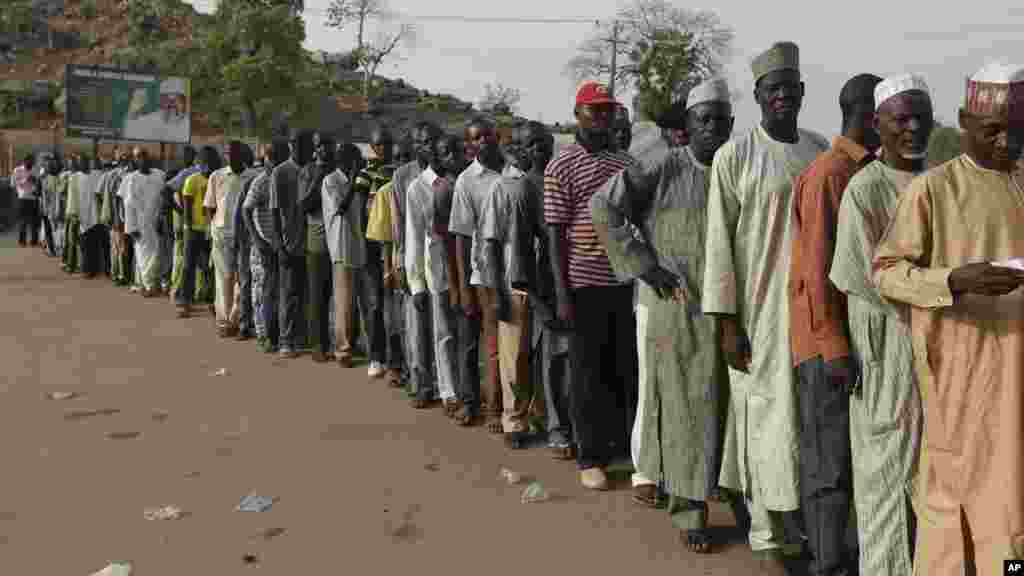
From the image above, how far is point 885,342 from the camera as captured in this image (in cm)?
288

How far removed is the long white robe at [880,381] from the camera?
9.33 ft

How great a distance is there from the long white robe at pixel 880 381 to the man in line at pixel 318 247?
16.8ft

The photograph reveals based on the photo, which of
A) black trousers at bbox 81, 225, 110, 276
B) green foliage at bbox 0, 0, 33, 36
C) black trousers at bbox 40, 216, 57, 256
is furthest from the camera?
green foliage at bbox 0, 0, 33, 36

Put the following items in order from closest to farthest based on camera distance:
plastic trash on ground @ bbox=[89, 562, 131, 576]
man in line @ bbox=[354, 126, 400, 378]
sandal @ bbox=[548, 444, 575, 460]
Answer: plastic trash on ground @ bbox=[89, 562, 131, 576] → sandal @ bbox=[548, 444, 575, 460] → man in line @ bbox=[354, 126, 400, 378]

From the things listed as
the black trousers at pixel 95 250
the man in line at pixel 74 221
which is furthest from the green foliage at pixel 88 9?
the black trousers at pixel 95 250

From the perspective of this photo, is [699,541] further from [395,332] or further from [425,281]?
[395,332]

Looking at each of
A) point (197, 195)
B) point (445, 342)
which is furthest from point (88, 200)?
point (445, 342)

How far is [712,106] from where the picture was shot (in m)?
3.71

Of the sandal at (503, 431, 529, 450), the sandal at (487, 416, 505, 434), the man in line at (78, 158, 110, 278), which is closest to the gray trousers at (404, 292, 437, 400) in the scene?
the sandal at (487, 416, 505, 434)

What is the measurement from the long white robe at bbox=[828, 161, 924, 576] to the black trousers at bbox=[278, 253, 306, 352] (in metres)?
5.61

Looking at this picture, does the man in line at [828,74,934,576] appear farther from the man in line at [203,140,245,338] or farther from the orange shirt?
the man in line at [203,140,245,338]

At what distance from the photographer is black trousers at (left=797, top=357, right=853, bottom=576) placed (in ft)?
10.1

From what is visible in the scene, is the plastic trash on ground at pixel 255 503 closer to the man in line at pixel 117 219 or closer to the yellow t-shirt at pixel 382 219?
the yellow t-shirt at pixel 382 219

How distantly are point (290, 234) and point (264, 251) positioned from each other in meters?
0.47
